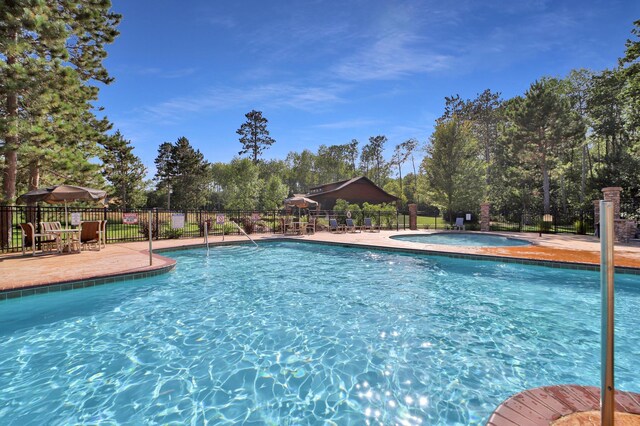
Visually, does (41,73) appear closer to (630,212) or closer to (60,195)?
(60,195)

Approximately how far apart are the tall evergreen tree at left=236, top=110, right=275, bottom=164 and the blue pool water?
1755 inches

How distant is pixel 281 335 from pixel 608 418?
12.2 ft

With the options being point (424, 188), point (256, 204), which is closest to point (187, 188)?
point (256, 204)

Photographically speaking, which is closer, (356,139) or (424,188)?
(424,188)

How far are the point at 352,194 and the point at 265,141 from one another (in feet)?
83.3

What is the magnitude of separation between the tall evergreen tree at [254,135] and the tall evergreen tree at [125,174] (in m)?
18.0

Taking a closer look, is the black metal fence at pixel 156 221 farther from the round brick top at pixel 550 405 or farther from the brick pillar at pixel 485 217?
the round brick top at pixel 550 405

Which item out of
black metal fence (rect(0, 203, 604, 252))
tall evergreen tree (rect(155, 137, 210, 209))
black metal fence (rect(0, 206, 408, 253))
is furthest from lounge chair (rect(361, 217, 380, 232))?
tall evergreen tree (rect(155, 137, 210, 209))

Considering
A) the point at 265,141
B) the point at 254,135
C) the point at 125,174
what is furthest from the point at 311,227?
the point at 254,135

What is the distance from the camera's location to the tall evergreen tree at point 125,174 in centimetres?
3031

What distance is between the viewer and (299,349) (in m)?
4.14

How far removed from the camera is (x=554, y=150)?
26.4 m

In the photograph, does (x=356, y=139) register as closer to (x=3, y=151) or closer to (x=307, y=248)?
(x=307, y=248)

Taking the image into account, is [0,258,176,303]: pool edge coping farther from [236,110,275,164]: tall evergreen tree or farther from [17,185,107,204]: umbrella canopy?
[236,110,275,164]: tall evergreen tree
